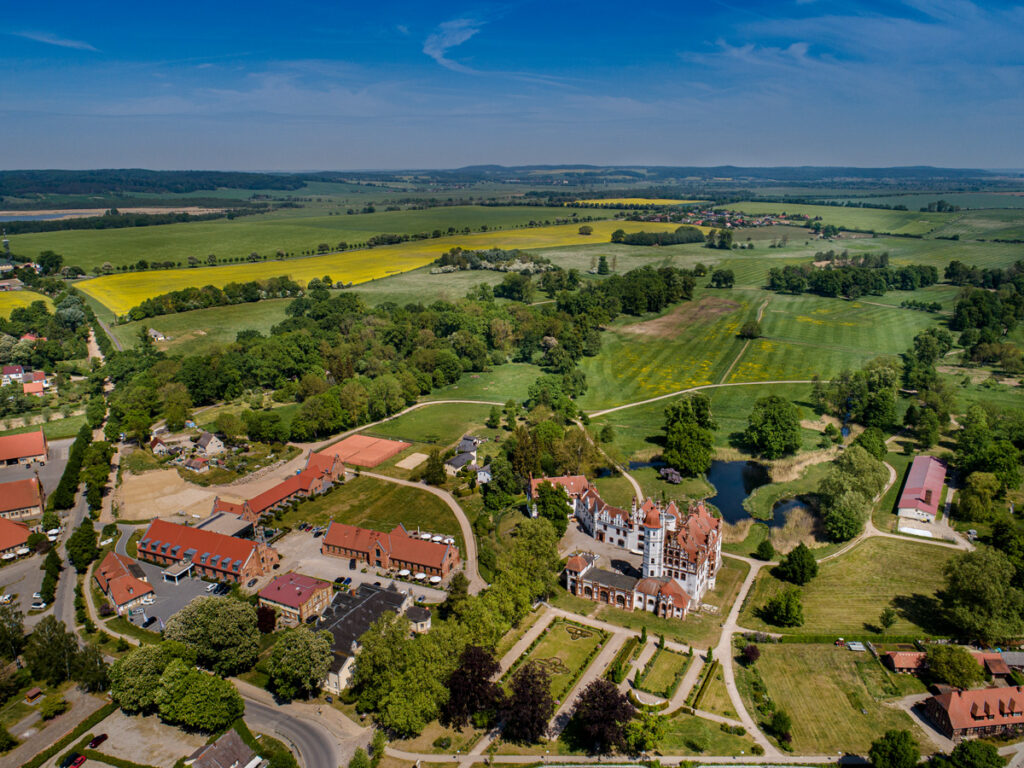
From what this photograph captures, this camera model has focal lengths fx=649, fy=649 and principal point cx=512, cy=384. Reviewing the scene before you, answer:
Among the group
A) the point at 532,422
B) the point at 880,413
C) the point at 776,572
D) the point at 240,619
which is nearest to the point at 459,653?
the point at 240,619

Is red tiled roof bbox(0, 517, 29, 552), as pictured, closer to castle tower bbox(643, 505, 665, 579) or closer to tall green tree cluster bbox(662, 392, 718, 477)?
Answer: castle tower bbox(643, 505, 665, 579)

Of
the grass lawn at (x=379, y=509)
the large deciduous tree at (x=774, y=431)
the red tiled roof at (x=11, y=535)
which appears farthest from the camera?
the large deciduous tree at (x=774, y=431)

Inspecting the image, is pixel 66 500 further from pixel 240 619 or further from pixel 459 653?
pixel 459 653

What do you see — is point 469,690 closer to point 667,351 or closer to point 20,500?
point 20,500

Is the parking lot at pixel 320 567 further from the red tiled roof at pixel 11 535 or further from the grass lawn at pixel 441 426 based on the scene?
the grass lawn at pixel 441 426

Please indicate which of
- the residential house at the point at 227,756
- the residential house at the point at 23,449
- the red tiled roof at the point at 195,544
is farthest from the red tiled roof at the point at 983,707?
the residential house at the point at 23,449

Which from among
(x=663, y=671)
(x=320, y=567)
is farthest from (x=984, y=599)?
(x=320, y=567)
